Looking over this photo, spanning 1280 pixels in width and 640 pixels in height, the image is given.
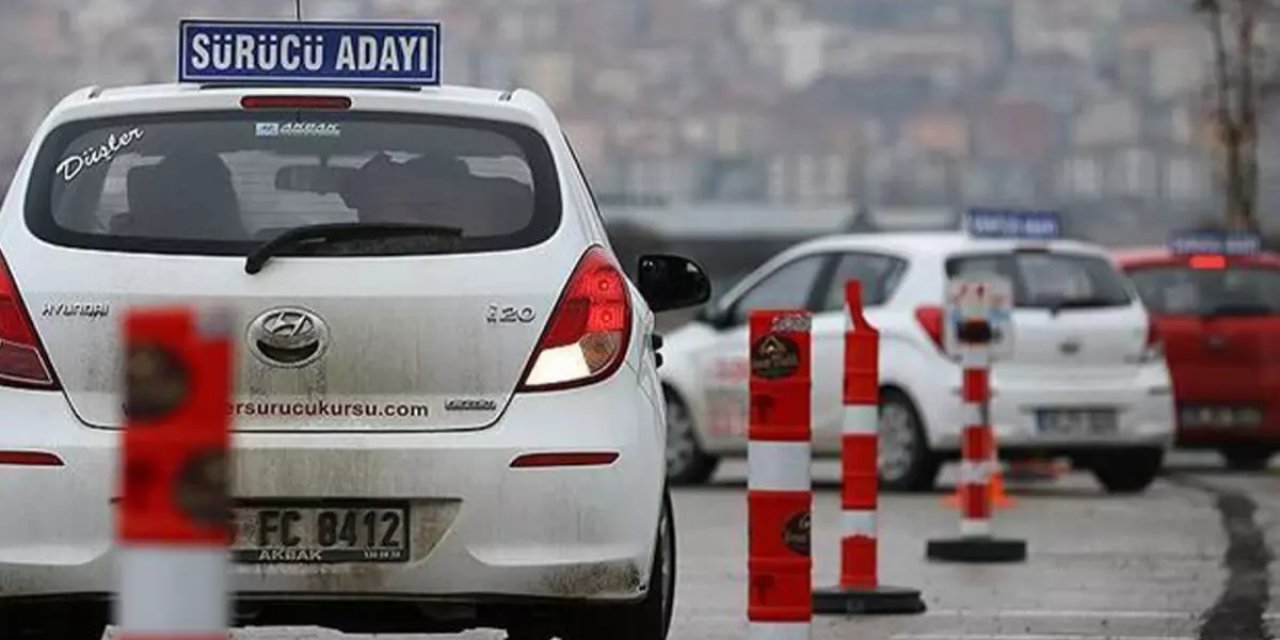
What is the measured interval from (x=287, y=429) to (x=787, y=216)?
75.1 metres

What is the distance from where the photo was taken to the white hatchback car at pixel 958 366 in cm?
1919

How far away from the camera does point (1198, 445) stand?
2230 centimetres

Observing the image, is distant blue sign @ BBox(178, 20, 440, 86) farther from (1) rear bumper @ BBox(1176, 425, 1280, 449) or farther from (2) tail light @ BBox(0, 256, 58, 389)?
(1) rear bumper @ BBox(1176, 425, 1280, 449)

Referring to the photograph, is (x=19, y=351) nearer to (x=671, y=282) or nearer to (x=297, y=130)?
(x=297, y=130)

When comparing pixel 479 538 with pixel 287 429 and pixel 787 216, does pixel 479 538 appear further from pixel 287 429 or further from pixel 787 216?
pixel 787 216

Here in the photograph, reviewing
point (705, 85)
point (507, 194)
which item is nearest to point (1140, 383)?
point (507, 194)

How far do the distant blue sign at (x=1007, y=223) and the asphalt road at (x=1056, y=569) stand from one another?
1.43 m

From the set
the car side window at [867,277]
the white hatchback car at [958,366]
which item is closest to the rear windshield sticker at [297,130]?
the white hatchback car at [958,366]

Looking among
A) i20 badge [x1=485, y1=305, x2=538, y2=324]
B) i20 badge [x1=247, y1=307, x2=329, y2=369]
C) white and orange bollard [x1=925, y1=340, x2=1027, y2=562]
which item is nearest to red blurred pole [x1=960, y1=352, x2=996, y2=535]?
white and orange bollard [x1=925, y1=340, x2=1027, y2=562]

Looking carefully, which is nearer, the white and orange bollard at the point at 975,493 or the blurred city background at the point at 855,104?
the white and orange bollard at the point at 975,493

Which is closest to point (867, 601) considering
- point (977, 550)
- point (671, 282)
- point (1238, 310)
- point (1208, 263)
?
point (671, 282)

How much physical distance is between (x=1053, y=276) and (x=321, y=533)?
12.2 metres

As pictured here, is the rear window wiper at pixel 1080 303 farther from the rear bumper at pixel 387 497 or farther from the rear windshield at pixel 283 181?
the rear bumper at pixel 387 497

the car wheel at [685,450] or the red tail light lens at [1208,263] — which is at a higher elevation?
the red tail light lens at [1208,263]
